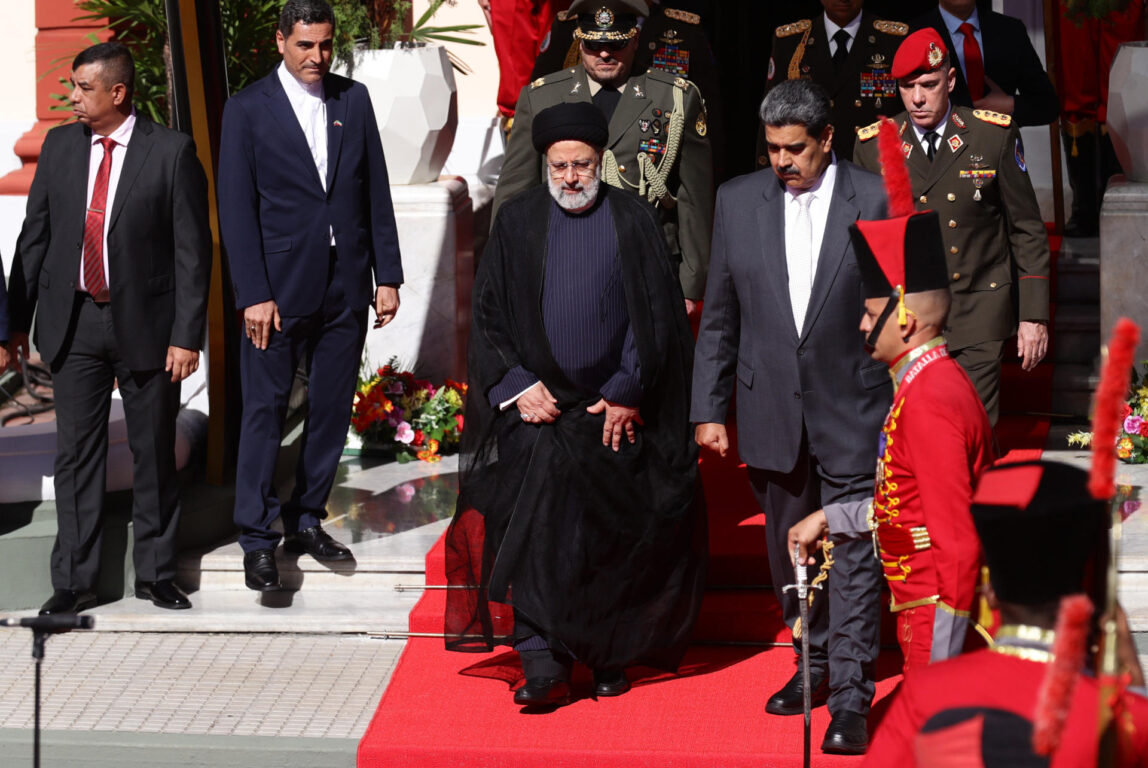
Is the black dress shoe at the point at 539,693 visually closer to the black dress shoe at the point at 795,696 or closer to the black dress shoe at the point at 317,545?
the black dress shoe at the point at 795,696

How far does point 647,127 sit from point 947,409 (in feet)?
9.74

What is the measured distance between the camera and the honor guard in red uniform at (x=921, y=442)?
3.85 meters

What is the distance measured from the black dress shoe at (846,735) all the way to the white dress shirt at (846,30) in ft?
10.5

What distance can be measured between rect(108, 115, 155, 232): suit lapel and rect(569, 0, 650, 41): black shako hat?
162 centimetres

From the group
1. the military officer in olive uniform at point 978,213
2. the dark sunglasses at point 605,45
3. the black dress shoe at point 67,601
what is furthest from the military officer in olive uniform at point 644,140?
the black dress shoe at point 67,601

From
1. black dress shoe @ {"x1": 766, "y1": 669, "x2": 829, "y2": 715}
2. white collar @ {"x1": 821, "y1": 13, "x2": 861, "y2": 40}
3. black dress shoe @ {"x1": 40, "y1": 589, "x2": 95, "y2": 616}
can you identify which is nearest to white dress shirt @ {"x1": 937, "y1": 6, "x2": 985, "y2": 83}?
white collar @ {"x1": 821, "y1": 13, "x2": 861, "y2": 40}

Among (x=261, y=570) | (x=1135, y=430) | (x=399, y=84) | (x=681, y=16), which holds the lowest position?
(x=261, y=570)

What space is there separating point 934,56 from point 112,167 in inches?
116

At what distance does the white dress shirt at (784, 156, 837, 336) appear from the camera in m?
5.53

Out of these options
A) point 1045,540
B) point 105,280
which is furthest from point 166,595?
point 1045,540

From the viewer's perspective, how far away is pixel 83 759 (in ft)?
18.7

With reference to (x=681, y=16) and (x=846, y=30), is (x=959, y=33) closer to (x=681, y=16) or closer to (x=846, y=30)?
(x=846, y=30)

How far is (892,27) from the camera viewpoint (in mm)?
7441

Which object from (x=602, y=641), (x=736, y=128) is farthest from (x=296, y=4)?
(x=736, y=128)
